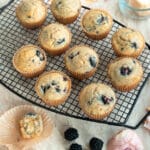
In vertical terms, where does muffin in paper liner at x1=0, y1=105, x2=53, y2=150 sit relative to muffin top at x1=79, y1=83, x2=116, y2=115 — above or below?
below

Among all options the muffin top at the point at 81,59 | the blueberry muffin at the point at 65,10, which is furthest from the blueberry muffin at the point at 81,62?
the blueberry muffin at the point at 65,10

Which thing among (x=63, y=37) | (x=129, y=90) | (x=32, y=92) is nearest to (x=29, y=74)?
(x=32, y=92)

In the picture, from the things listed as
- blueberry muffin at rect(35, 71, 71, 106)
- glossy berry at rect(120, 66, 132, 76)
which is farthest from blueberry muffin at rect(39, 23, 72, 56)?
glossy berry at rect(120, 66, 132, 76)

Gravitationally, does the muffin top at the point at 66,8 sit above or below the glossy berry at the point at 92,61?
above

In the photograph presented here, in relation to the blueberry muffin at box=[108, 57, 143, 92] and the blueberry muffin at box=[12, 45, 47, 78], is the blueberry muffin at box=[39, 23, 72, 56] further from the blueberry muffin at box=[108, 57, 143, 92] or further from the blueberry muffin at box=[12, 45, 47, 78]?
the blueberry muffin at box=[108, 57, 143, 92]

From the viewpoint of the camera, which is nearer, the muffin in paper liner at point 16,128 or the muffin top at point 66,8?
the muffin in paper liner at point 16,128

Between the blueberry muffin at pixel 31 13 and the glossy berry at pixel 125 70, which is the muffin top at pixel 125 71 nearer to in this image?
the glossy berry at pixel 125 70

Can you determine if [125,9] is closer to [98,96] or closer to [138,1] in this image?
[138,1]

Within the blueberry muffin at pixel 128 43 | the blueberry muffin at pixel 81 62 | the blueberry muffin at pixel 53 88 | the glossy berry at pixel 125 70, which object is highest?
the blueberry muffin at pixel 128 43
